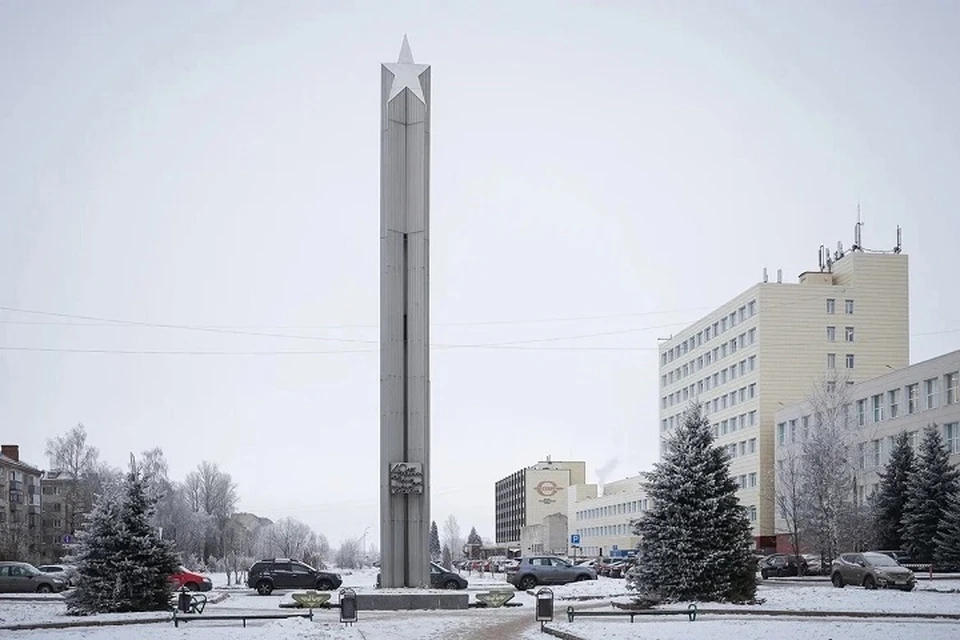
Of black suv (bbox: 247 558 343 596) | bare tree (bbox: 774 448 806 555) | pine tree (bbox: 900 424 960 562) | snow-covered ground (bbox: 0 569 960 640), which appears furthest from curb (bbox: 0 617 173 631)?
bare tree (bbox: 774 448 806 555)

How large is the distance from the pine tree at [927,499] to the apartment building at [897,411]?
10859mm

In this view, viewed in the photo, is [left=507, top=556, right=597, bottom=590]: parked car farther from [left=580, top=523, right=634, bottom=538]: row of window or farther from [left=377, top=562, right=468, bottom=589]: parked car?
[left=580, top=523, right=634, bottom=538]: row of window

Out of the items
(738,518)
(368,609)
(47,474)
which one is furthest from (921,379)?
(47,474)

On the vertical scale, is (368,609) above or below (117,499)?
below

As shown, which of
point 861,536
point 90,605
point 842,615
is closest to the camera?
point 842,615

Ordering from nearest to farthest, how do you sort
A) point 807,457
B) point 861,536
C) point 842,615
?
point 842,615 < point 861,536 < point 807,457

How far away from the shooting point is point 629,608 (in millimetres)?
35562

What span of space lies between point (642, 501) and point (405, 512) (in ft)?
305

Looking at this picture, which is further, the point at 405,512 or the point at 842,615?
the point at 405,512

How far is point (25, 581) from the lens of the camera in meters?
53.0

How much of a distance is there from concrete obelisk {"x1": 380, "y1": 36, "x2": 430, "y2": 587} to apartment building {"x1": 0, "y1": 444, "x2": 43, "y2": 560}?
2403 inches

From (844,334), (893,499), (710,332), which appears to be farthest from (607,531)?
(893,499)

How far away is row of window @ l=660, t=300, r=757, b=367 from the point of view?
109 metres

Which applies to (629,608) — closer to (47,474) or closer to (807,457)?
(807,457)
